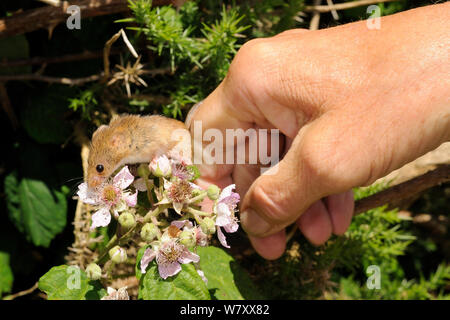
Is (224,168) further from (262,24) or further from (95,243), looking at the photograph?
(262,24)

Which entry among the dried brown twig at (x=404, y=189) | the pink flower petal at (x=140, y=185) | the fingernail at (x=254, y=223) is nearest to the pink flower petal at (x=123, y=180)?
the pink flower petal at (x=140, y=185)

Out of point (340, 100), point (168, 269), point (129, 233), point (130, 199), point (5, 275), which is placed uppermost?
point (340, 100)

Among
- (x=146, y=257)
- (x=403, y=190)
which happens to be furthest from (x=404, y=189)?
(x=146, y=257)

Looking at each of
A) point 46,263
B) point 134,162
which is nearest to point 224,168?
point 134,162

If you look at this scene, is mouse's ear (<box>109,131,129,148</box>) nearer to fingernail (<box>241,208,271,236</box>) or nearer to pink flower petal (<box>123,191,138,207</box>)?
pink flower petal (<box>123,191,138,207</box>)

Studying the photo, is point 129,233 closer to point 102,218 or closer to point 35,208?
point 102,218

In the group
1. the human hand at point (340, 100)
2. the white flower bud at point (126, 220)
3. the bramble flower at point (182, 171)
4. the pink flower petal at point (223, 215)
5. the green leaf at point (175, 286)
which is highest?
the human hand at point (340, 100)

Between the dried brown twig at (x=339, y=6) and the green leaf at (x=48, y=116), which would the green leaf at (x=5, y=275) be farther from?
the dried brown twig at (x=339, y=6)
